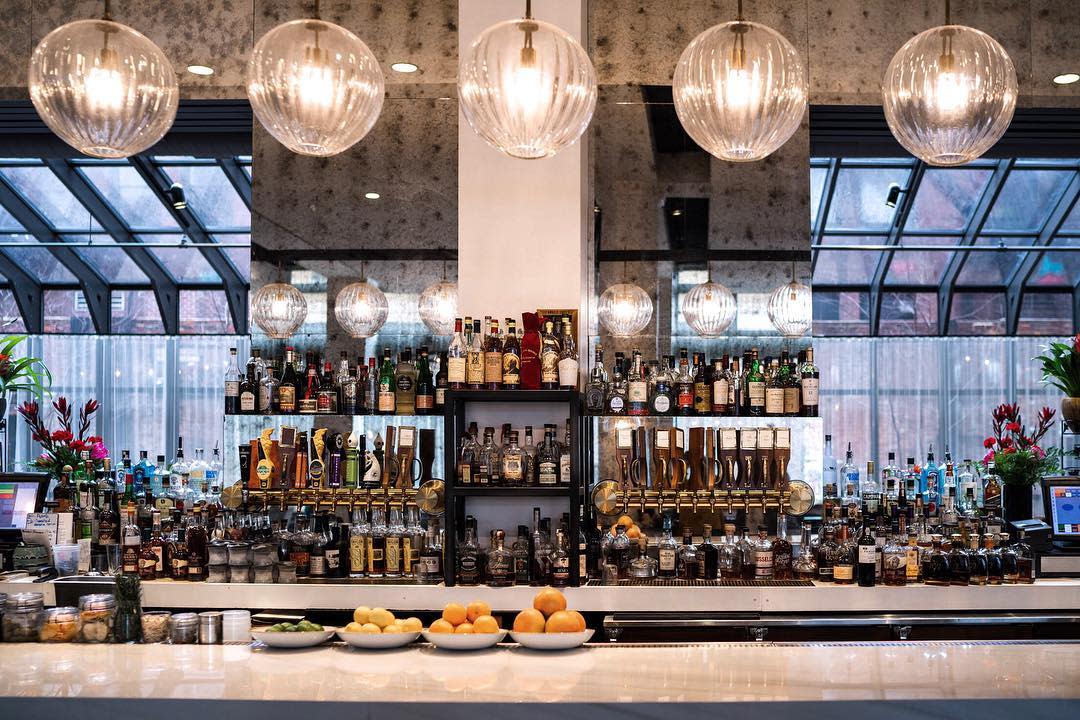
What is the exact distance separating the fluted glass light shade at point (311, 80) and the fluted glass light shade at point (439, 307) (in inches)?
91.7

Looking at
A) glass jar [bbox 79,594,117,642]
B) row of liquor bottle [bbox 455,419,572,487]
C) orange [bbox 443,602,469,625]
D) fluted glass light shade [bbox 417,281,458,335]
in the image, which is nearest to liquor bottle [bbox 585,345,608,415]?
row of liquor bottle [bbox 455,419,572,487]

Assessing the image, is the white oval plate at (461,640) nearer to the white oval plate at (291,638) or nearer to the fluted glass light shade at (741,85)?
the white oval plate at (291,638)

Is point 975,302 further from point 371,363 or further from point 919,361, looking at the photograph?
point 371,363

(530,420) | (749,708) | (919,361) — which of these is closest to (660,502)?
(530,420)

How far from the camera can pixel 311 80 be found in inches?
106

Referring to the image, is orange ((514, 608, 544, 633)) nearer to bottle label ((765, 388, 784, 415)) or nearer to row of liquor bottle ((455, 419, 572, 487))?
row of liquor bottle ((455, 419, 572, 487))

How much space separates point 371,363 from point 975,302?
9.19m

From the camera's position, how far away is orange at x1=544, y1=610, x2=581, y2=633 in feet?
9.23

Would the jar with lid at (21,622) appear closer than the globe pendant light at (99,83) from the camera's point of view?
No

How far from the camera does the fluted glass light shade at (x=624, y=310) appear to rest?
526 cm

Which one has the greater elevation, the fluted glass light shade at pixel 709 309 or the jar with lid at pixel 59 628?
the fluted glass light shade at pixel 709 309

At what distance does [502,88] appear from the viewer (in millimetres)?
2648

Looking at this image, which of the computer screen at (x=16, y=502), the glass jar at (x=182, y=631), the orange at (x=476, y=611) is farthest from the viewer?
the computer screen at (x=16, y=502)

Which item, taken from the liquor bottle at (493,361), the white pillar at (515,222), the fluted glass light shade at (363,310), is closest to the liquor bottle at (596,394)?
the white pillar at (515,222)
